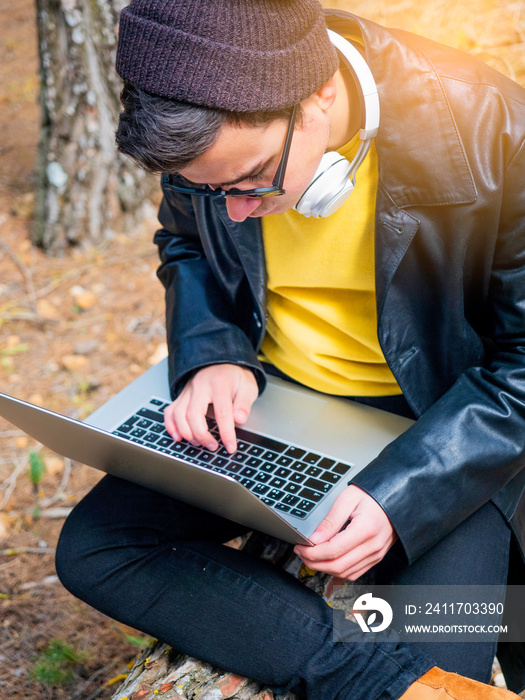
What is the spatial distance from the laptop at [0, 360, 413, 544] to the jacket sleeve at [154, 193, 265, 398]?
0.42 ft

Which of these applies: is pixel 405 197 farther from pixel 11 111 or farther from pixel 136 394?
pixel 11 111

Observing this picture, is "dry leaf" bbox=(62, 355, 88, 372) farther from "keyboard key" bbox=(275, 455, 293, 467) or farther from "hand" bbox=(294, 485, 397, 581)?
"hand" bbox=(294, 485, 397, 581)

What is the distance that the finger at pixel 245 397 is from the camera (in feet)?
5.47

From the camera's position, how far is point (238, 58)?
1.20 m

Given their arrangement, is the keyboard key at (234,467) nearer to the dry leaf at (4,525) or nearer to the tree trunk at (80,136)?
the dry leaf at (4,525)

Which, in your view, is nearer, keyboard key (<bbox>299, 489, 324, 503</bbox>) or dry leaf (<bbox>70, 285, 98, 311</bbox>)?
keyboard key (<bbox>299, 489, 324, 503</bbox>)

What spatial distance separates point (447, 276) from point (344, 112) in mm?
459

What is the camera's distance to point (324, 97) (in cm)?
140

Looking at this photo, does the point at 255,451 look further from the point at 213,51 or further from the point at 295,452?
the point at 213,51

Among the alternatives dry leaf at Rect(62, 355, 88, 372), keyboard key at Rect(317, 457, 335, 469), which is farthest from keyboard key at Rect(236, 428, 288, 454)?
dry leaf at Rect(62, 355, 88, 372)

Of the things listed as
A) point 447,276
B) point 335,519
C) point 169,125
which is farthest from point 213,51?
point 335,519

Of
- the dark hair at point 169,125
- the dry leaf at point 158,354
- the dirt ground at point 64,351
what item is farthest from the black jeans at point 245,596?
the dry leaf at point 158,354

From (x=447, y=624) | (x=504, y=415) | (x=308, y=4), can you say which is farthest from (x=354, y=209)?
(x=447, y=624)

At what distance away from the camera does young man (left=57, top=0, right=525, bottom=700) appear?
124 centimetres
